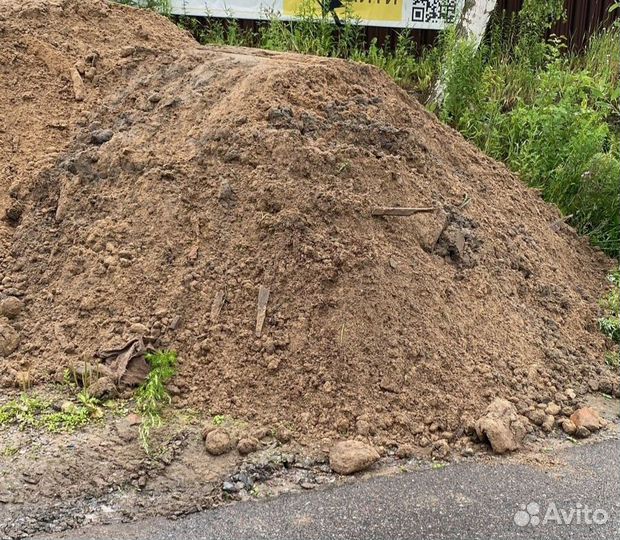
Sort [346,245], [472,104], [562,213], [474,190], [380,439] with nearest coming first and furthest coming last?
[380,439]
[346,245]
[474,190]
[562,213]
[472,104]

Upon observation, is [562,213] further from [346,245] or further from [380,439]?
[380,439]

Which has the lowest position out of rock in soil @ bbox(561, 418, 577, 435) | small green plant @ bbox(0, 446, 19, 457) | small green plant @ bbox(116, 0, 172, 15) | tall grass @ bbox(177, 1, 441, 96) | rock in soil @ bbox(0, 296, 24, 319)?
small green plant @ bbox(0, 446, 19, 457)

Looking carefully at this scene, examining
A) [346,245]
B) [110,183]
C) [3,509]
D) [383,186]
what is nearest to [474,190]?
[383,186]

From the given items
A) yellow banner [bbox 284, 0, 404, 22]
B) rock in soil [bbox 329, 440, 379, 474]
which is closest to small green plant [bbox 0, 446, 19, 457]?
rock in soil [bbox 329, 440, 379, 474]

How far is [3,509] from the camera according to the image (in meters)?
3.01

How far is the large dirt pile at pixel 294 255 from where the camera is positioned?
3754 millimetres

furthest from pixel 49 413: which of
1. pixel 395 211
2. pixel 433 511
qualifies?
pixel 395 211

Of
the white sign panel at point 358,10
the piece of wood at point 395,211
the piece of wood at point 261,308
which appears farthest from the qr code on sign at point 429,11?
the piece of wood at point 261,308

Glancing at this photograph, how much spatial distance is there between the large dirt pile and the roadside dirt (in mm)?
12

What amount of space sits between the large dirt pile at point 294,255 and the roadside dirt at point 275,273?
0.04ft

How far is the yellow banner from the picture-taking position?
25.9ft

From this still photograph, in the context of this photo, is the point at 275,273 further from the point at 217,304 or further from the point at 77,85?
the point at 77,85

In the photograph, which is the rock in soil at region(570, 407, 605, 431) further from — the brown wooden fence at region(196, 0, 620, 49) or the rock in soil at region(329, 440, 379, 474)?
the brown wooden fence at region(196, 0, 620, 49)

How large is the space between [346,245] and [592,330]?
180cm
